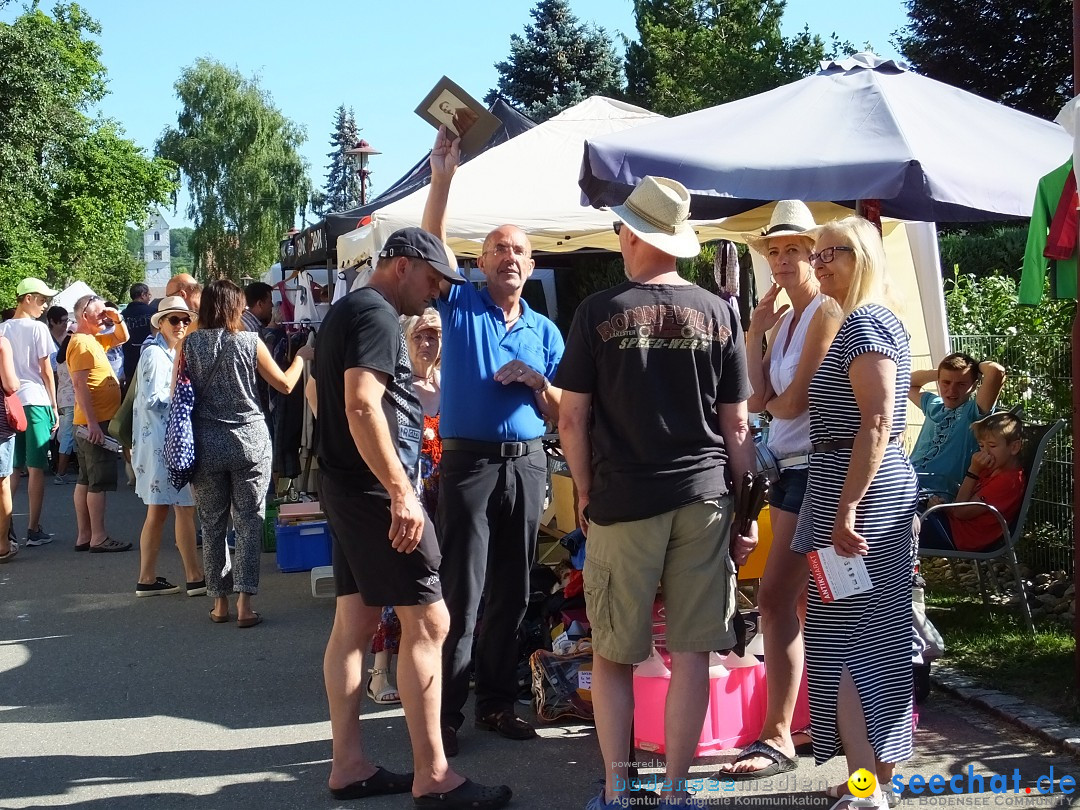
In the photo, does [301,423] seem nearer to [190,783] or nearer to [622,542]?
[190,783]

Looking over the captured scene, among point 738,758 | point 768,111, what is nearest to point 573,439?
point 738,758

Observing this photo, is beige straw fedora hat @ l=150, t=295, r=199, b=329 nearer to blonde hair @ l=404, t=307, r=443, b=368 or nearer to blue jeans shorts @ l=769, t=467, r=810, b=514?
blonde hair @ l=404, t=307, r=443, b=368

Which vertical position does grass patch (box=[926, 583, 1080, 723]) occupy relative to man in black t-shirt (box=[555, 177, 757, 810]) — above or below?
below

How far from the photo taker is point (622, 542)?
3.68 metres

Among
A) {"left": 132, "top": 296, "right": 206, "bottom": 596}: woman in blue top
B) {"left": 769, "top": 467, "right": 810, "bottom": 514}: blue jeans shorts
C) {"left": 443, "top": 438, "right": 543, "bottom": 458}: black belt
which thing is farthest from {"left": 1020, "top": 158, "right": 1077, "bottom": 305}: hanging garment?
{"left": 132, "top": 296, "right": 206, "bottom": 596}: woman in blue top

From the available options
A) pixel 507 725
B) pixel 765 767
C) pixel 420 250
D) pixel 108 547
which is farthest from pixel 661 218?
pixel 108 547

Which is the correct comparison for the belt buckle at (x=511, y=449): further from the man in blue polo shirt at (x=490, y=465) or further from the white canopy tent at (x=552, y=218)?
the white canopy tent at (x=552, y=218)

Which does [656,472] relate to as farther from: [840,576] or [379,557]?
[379,557]

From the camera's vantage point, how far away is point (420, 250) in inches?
152

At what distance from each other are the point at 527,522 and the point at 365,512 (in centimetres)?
107

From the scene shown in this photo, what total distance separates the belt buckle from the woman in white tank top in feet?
3.04

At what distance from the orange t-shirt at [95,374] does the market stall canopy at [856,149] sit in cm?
474

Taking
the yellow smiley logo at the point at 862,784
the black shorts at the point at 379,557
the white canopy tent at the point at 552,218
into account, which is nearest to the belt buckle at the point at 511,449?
the black shorts at the point at 379,557

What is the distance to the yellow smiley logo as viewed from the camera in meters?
3.67
